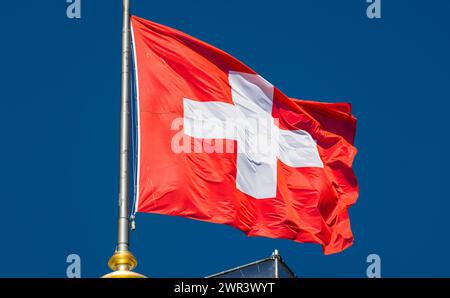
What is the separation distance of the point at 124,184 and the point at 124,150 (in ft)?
2.17

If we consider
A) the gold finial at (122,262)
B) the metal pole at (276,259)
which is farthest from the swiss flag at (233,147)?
the gold finial at (122,262)

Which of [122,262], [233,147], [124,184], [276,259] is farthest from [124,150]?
[276,259]

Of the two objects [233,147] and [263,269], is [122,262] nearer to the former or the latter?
[233,147]

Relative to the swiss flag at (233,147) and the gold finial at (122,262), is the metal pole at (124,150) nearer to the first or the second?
the gold finial at (122,262)

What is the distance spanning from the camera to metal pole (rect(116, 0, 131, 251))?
75.2 feet

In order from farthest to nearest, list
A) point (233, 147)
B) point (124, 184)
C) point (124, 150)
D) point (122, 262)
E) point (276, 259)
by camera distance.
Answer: point (276, 259)
point (233, 147)
point (124, 150)
point (124, 184)
point (122, 262)

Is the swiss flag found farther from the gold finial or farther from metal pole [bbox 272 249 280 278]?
the gold finial

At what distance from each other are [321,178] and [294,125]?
4.46 ft

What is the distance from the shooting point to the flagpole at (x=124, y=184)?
22375mm

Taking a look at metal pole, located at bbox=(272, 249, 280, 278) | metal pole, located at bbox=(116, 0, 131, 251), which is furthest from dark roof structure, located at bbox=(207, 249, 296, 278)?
metal pole, located at bbox=(116, 0, 131, 251)

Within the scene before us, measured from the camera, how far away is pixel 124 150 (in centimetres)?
2364
